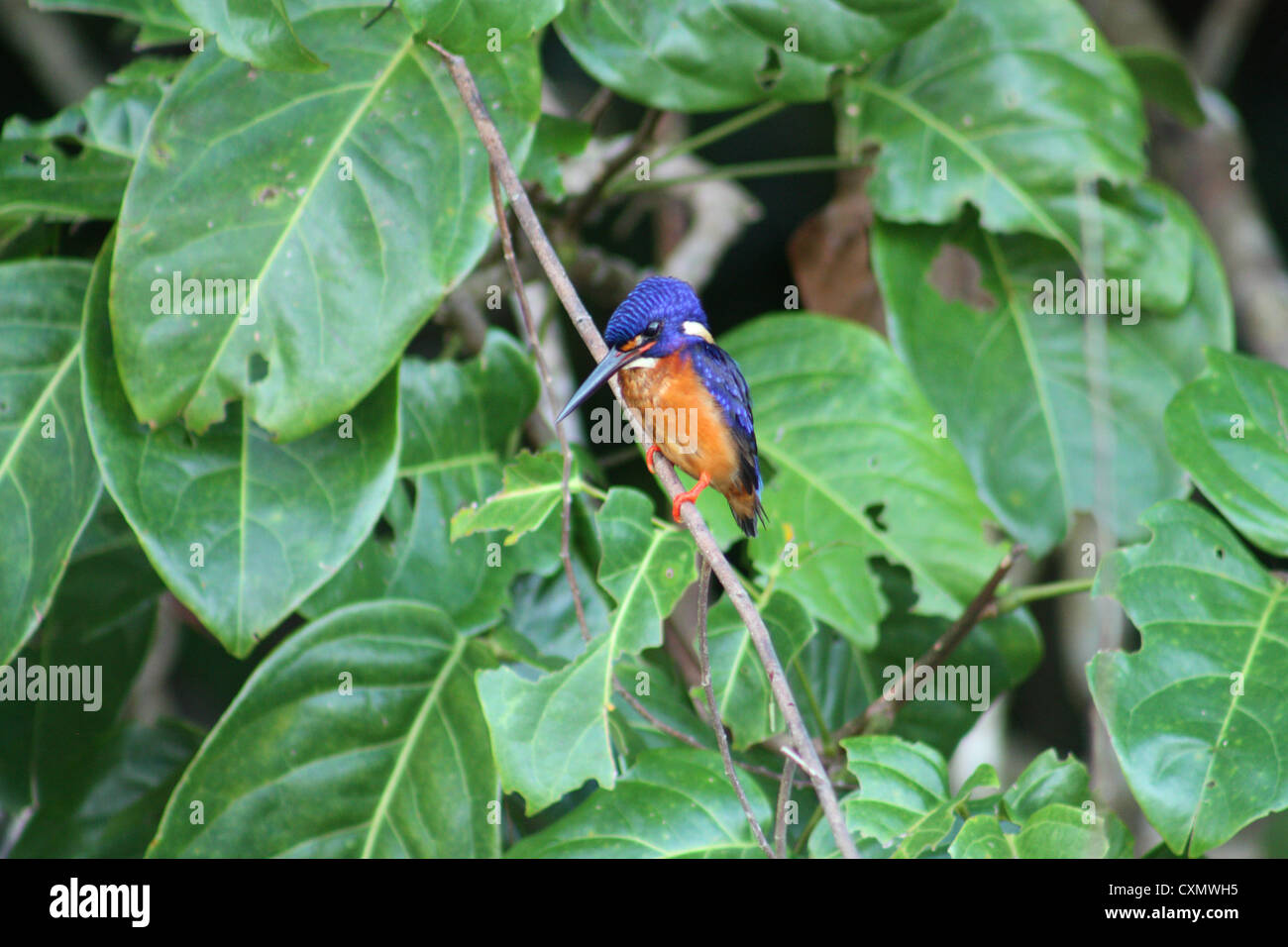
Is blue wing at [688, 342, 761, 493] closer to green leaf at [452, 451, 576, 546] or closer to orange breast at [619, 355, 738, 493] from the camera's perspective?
orange breast at [619, 355, 738, 493]

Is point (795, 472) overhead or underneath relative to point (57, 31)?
underneath

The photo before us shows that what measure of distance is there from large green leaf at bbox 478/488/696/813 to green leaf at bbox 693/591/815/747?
0.13m

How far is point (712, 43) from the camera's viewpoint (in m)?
1.64

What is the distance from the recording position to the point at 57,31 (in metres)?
2.98

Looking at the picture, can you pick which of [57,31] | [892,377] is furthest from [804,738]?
[57,31]

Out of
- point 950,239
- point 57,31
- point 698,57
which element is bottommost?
point 950,239

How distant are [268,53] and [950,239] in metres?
1.29

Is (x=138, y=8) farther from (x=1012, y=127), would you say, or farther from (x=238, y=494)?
(x=1012, y=127)

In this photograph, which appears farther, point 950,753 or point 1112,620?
point 950,753

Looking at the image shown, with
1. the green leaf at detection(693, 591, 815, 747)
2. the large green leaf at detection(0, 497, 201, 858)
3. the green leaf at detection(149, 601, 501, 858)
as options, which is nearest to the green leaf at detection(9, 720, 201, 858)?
the large green leaf at detection(0, 497, 201, 858)

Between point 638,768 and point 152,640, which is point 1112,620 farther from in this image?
point 152,640

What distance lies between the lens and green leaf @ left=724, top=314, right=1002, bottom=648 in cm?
158

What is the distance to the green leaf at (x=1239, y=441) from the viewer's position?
4.59 feet

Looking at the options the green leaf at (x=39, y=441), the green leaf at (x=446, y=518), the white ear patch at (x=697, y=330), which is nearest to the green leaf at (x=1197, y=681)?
the white ear patch at (x=697, y=330)
